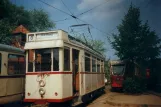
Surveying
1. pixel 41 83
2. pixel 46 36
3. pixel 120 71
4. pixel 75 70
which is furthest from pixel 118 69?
pixel 41 83

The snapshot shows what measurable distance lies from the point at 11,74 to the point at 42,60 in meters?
2.25

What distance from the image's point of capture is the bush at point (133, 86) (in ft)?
62.5

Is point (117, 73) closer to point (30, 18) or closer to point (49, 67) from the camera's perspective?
point (49, 67)

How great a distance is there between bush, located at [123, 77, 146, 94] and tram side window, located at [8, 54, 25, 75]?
10.4m

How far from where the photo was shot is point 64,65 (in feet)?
32.9

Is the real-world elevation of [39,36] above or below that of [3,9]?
below

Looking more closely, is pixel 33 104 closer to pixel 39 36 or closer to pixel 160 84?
pixel 39 36

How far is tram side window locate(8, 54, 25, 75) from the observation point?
441 inches

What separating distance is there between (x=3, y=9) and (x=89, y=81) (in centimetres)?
1407

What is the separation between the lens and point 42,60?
10.1m

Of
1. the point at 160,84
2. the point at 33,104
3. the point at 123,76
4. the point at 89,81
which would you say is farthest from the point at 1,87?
the point at 160,84

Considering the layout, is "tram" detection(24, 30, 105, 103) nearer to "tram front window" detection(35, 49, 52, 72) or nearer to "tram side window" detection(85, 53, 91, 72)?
"tram front window" detection(35, 49, 52, 72)

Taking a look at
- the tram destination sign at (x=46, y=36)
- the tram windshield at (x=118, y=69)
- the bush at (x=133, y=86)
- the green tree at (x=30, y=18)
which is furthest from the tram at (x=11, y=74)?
the green tree at (x=30, y=18)

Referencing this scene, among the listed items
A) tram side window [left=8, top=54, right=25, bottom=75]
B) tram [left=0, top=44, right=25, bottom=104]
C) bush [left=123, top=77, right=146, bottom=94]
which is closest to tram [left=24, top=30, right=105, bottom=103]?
tram [left=0, top=44, right=25, bottom=104]
